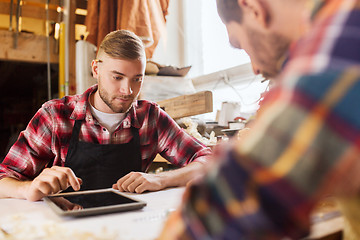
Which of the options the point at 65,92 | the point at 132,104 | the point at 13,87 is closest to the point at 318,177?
the point at 132,104

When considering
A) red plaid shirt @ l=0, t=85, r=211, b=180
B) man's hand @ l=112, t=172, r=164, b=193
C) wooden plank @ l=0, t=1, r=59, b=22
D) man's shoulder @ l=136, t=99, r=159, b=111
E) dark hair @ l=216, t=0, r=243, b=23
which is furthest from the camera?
wooden plank @ l=0, t=1, r=59, b=22

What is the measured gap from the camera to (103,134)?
Result: 61.1 inches

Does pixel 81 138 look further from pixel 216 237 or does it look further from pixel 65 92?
pixel 65 92

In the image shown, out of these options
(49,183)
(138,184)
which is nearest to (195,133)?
(138,184)

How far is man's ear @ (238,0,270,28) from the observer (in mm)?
Result: 495

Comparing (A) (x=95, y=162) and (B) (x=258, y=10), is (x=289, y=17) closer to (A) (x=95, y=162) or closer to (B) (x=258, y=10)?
(B) (x=258, y=10)

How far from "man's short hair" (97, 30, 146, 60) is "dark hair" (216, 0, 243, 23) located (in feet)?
2.85

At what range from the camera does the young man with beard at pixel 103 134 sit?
146 centimetres

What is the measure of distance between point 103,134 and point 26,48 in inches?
69.6

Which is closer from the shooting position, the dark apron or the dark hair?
the dark hair

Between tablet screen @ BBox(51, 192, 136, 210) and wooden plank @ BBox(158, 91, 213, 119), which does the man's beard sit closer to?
wooden plank @ BBox(158, 91, 213, 119)

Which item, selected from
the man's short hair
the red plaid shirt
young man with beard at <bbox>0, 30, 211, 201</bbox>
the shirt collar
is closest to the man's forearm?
young man with beard at <bbox>0, 30, 211, 201</bbox>

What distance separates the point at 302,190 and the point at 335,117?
68 millimetres

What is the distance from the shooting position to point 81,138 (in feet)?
5.02
